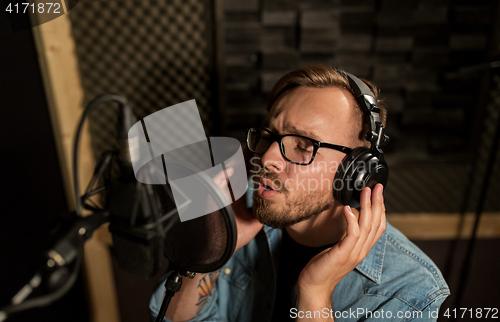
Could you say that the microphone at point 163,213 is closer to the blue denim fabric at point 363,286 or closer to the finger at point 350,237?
the finger at point 350,237

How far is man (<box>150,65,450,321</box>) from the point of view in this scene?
74 cm

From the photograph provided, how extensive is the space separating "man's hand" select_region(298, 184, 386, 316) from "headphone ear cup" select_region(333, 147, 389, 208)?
1.2 inches

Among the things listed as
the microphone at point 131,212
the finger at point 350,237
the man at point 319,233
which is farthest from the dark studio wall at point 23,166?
the finger at point 350,237

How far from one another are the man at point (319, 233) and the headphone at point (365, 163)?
0.12 feet

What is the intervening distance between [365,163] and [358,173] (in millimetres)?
32

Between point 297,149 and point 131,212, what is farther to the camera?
point 297,149

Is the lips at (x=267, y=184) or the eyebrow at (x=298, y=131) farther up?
the eyebrow at (x=298, y=131)

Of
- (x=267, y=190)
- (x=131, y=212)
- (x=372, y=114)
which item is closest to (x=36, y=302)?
(x=131, y=212)

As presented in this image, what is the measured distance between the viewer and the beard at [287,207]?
821 mm

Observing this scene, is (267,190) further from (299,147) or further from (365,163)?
(365,163)

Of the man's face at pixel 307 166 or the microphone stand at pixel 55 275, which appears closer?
the microphone stand at pixel 55 275

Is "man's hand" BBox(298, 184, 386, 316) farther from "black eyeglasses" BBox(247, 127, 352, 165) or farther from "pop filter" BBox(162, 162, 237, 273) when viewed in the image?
"pop filter" BBox(162, 162, 237, 273)

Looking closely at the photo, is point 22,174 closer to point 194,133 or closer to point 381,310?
point 194,133

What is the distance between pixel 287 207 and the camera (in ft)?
2.69
